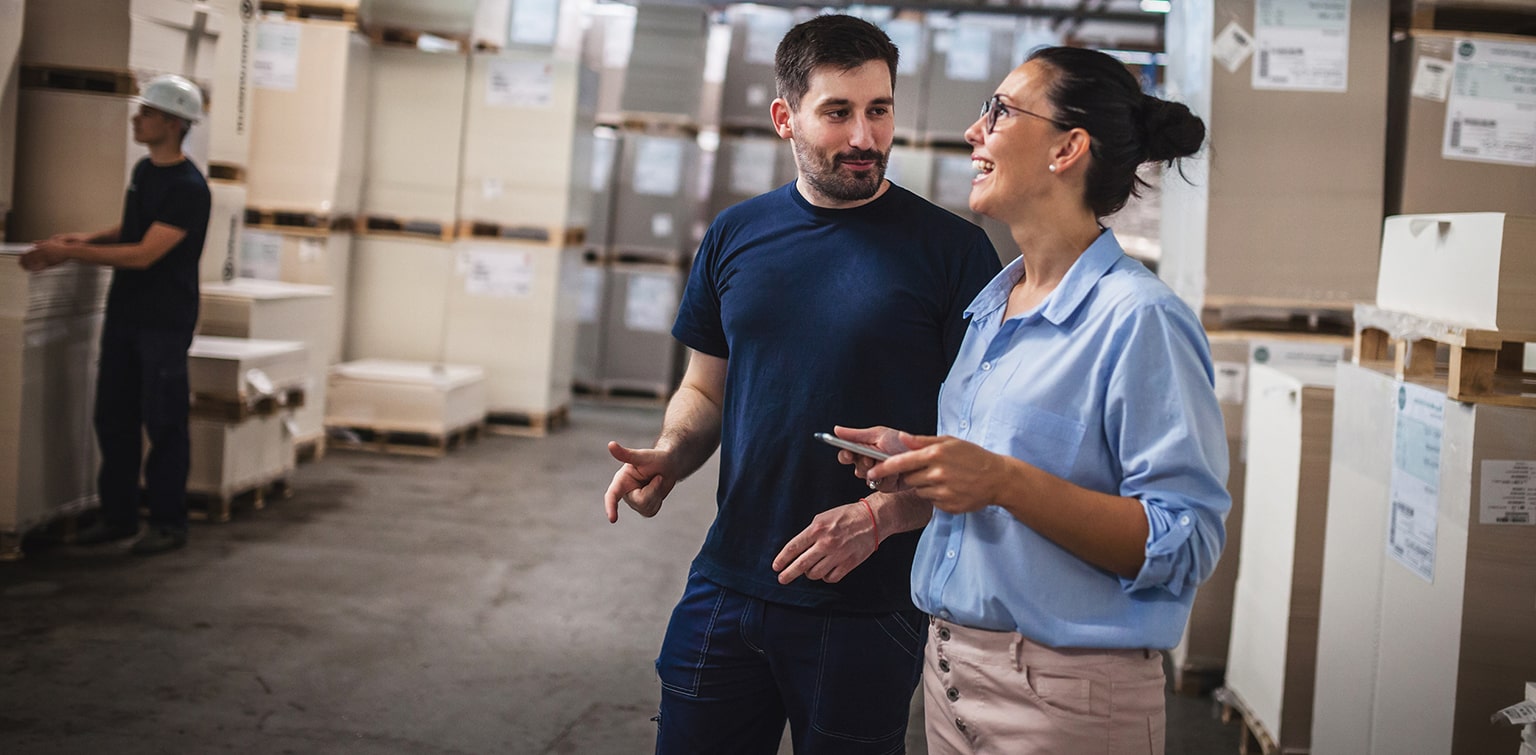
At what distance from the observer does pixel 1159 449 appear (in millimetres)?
1623

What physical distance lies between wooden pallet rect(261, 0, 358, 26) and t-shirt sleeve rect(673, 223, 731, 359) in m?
6.64

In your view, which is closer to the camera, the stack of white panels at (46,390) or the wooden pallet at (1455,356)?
the wooden pallet at (1455,356)

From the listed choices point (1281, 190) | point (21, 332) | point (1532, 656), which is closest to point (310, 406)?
point (21, 332)

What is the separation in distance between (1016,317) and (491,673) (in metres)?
3.28

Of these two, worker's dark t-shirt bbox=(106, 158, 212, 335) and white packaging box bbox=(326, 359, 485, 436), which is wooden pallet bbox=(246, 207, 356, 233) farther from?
worker's dark t-shirt bbox=(106, 158, 212, 335)

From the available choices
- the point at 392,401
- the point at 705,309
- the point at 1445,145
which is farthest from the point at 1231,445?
the point at 392,401

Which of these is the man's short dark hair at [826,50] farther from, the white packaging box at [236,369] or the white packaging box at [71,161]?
the white packaging box at [71,161]

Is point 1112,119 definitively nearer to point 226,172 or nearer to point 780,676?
point 780,676

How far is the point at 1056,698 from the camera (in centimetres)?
171

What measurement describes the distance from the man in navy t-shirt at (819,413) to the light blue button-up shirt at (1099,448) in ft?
1.31

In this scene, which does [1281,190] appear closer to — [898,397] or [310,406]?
[898,397]

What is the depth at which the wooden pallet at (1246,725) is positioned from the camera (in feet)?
13.4

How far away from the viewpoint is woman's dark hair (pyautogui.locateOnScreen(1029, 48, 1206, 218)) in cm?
179

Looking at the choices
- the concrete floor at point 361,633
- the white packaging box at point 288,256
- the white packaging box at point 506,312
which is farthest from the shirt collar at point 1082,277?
the white packaging box at point 506,312
